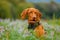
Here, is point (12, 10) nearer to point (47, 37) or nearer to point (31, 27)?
point (31, 27)

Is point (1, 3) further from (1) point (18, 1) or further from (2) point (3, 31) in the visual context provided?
(2) point (3, 31)

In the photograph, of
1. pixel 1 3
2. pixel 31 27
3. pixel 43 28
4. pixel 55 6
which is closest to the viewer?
pixel 43 28

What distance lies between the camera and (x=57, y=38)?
345 centimetres

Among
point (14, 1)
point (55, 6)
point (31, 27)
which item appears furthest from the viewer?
point (14, 1)

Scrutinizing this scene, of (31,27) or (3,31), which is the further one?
(31,27)

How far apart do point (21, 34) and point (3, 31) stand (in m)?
0.23

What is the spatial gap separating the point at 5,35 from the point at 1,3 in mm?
11707

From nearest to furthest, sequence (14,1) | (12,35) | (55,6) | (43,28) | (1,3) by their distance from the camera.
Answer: (12,35), (43,28), (55,6), (1,3), (14,1)

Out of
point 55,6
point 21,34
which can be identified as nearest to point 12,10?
point 55,6

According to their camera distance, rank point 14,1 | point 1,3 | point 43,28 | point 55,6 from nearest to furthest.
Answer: point 43,28, point 55,6, point 1,3, point 14,1

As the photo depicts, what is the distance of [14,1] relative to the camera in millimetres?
16781

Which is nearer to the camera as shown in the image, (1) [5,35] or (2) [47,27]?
(1) [5,35]

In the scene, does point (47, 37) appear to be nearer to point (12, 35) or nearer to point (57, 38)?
point (57, 38)

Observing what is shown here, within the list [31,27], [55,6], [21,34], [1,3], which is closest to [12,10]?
[1,3]
